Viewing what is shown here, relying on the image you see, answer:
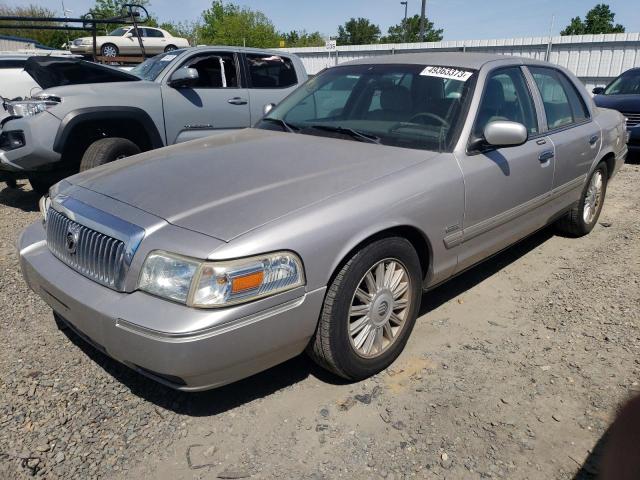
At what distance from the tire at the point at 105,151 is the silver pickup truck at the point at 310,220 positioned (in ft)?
7.46

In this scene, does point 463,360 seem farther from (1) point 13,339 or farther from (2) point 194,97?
(2) point 194,97

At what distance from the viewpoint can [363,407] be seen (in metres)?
2.61

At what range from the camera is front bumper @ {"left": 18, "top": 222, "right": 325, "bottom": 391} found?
209 cm

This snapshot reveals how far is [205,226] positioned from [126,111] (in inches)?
159

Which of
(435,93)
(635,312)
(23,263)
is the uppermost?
(435,93)

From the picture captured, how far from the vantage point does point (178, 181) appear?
2.75 metres

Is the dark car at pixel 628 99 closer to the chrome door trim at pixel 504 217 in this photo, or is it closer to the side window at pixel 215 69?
the chrome door trim at pixel 504 217

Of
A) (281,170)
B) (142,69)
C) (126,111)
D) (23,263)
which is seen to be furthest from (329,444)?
(142,69)

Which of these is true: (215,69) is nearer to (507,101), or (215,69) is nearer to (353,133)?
(353,133)

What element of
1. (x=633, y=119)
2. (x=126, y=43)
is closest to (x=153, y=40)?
(x=126, y=43)

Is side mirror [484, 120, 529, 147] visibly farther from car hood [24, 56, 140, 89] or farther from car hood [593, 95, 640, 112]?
car hood [593, 95, 640, 112]

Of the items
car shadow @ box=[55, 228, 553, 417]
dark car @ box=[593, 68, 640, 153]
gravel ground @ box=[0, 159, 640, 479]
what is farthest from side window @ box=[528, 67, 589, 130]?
dark car @ box=[593, 68, 640, 153]

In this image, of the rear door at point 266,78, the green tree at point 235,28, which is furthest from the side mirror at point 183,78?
the green tree at point 235,28

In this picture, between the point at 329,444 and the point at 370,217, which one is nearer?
the point at 329,444
